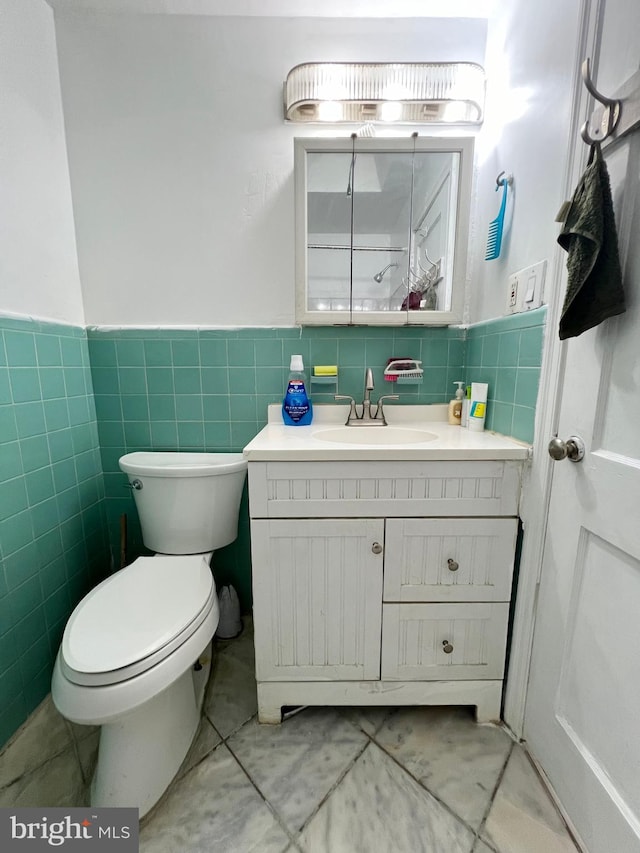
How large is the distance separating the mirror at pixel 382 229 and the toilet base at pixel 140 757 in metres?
1.19

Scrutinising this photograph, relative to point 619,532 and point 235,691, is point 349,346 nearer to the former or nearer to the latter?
point 619,532

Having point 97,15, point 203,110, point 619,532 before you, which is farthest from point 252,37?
point 619,532

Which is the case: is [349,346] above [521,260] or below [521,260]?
below

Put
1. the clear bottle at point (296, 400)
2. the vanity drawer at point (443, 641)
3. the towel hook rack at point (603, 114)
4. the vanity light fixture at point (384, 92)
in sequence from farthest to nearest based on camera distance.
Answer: the clear bottle at point (296, 400), the vanity light fixture at point (384, 92), the vanity drawer at point (443, 641), the towel hook rack at point (603, 114)

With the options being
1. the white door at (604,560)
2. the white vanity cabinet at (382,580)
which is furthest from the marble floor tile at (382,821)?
the white door at (604,560)

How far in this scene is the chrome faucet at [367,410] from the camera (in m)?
1.20

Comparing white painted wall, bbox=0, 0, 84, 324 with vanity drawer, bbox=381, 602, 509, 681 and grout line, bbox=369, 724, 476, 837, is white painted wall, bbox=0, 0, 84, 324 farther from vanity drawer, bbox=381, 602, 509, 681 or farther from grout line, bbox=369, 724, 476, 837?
grout line, bbox=369, 724, 476, 837

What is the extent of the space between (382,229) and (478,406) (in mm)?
705

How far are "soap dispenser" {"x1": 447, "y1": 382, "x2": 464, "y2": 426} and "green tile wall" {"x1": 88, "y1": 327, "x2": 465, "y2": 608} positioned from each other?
0.24ft

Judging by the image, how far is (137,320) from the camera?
124 centimetres

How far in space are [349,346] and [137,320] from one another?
80cm

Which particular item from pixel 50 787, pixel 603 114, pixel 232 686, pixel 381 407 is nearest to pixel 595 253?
pixel 603 114

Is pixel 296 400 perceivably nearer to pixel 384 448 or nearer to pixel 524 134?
pixel 384 448

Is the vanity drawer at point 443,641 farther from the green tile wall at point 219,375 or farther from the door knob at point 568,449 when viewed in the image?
the green tile wall at point 219,375
